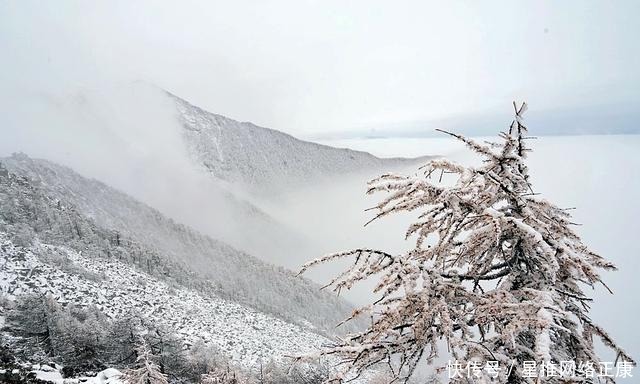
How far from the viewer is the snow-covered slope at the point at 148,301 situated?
57281mm

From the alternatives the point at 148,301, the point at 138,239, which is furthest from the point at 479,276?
the point at 138,239

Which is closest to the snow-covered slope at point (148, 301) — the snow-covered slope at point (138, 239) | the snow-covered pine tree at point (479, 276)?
the snow-covered slope at point (138, 239)

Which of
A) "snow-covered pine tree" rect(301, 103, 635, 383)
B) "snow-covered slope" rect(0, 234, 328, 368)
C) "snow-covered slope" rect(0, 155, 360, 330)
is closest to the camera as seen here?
"snow-covered pine tree" rect(301, 103, 635, 383)

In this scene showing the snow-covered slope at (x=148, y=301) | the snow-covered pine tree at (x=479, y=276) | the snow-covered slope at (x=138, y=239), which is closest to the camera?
the snow-covered pine tree at (x=479, y=276)

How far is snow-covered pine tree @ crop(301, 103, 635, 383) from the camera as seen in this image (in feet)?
8.05

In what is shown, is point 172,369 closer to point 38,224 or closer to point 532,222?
point 532,222

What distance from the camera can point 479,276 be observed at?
295cm

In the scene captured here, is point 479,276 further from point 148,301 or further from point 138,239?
point 138,239

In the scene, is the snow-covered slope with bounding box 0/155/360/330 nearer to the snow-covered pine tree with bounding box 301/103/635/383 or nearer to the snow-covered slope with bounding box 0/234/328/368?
the snow-covered slope with bounding box 0/234/328/368

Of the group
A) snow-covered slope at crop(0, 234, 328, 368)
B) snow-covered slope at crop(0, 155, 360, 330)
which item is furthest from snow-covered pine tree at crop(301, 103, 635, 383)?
snow-covered slope at crop(0, 155, 360, 330)

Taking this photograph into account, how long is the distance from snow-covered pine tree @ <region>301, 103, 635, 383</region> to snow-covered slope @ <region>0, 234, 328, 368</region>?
168 feet

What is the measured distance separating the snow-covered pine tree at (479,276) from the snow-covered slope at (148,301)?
51.1 m

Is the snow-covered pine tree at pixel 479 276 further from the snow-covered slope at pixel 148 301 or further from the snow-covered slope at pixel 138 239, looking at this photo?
the snow-covered slope at pixel 138 239

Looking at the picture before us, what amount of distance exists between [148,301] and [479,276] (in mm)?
75570
